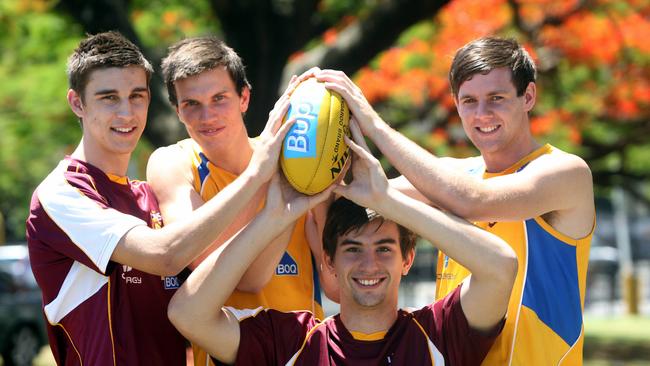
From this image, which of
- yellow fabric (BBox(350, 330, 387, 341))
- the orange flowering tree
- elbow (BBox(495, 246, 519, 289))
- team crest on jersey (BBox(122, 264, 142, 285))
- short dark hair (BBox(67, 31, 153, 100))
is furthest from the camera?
the orange flowering tree

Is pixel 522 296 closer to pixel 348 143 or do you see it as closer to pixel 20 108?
pixel 348 143

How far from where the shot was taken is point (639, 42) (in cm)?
1446

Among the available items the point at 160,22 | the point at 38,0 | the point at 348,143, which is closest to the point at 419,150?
the point at 348,143

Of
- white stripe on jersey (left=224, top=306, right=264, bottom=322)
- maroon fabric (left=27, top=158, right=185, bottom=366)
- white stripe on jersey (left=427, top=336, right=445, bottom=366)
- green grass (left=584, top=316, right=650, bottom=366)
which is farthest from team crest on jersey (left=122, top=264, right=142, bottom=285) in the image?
green grass (left=584, top=316, right=650, bottom=366)

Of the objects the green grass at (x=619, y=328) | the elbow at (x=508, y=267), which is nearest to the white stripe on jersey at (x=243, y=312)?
the elbow at (x=508, y=267)

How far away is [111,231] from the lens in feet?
13.6

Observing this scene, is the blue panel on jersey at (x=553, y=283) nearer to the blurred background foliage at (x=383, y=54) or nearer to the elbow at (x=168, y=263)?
the elbow at (x=168, y=263)

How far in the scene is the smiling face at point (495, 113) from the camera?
445 cm

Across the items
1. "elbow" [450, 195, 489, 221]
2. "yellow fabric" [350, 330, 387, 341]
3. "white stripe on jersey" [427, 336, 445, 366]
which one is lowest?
"white stripe on jersey" [427, 336, 445, 366]

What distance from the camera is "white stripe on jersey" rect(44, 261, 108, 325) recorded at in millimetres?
4277

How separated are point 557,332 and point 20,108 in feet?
36.8

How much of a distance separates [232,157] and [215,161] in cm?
8

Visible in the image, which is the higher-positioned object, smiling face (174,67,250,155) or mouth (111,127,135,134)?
smiling face (174,67,250,155)

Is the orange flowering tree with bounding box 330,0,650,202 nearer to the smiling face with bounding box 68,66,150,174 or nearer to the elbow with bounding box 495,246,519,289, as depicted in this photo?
the smiling face with bounding box 68,66,150,174
